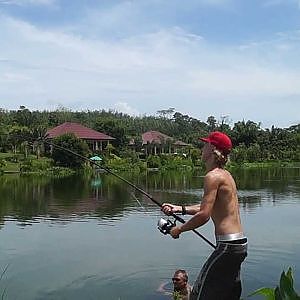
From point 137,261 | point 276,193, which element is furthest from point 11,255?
point 276,193

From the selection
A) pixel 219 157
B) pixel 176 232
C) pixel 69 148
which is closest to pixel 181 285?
pixel 176 232

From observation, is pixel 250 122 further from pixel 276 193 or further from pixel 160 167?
pixel 276 193

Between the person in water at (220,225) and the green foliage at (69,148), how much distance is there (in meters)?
38.0

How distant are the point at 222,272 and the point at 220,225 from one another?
28 centimetres

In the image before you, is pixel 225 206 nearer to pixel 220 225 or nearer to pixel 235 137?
pixel 220 225

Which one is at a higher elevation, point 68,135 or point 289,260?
point 68,135

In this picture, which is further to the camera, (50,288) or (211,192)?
(50,288)

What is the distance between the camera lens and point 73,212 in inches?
792

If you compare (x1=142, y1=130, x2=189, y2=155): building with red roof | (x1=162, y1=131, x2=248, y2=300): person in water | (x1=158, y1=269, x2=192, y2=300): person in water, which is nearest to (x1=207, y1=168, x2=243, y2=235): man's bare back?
(x1=162, y1=131, x2=248, y2=300): person in water

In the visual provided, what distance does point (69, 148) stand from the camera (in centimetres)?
4134

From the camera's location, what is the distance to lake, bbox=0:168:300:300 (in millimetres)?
10258

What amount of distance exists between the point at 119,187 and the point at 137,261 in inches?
822

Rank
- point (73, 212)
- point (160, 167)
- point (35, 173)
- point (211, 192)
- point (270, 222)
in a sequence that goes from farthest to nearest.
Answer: point (160, 167) → point (35, 173) → point (73, 212) → point (270, 222) → point (211, 192)

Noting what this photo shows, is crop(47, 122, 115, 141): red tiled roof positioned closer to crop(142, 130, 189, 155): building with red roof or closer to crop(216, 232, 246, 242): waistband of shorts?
crop(142, 130, 189, 155): building with red roof
